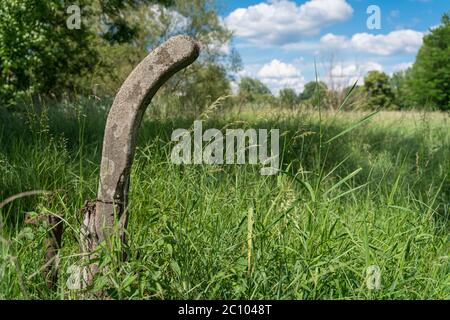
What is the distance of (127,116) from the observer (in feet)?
5.79

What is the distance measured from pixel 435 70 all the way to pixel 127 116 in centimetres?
4038

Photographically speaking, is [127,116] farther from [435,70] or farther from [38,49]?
[435,70]

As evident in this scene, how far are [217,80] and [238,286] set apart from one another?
2490 cm

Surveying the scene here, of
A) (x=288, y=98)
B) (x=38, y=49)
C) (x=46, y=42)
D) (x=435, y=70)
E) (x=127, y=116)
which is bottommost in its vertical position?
(x=127, y=116)

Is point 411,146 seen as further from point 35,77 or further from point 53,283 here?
point 35,77

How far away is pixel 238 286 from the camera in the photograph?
1.80 metres

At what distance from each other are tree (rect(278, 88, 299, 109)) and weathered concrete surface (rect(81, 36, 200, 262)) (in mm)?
5332

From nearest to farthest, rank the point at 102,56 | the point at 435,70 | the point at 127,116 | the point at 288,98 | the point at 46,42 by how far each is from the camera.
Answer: the point at 127,116 < the point at 288,98 < the point at 46,42 < the point at 102,56 < the point at 435,70

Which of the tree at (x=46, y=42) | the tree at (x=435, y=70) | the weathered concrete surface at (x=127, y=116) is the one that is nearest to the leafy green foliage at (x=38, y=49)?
the tree at (x=46, y=42)

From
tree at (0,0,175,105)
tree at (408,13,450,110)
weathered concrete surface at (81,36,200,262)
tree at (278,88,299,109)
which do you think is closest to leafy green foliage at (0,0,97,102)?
tree at (0,0,175,105)

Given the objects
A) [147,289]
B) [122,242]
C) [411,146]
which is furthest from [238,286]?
[411,146]

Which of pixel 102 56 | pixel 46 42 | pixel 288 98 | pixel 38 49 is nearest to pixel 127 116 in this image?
pixel 288 98

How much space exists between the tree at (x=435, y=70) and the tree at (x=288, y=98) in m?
29.6
